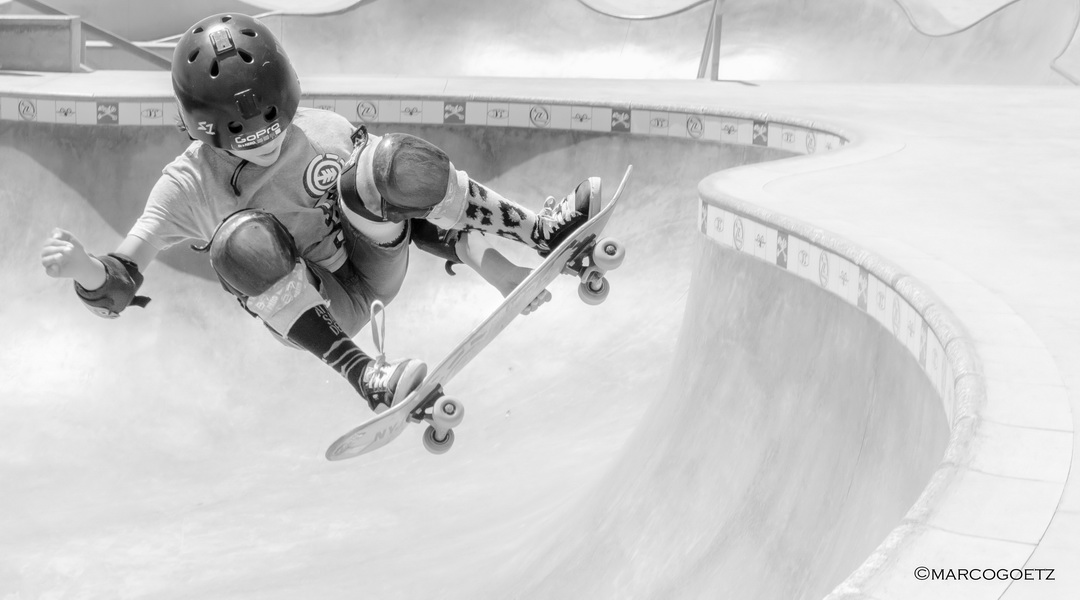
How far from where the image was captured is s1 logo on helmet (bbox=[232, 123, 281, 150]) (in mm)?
4312

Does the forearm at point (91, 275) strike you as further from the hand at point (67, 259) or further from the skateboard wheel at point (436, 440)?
the skateboard wheel at point (436, 440)

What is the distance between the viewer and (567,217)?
16.0 feet

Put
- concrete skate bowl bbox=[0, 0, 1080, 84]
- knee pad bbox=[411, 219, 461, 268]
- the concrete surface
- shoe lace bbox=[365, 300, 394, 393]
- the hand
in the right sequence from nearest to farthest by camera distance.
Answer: the concrete surface → the hand → shoe lace bbox=[365, 300, 394, 393] → knee pad bbox=[411, 219, 461, 268] → concrete skate bowl bbox=[0, 0, 1080, 84]

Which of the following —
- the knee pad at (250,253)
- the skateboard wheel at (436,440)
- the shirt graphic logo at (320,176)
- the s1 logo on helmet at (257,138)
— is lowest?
the skateboard wheel at (436,440)

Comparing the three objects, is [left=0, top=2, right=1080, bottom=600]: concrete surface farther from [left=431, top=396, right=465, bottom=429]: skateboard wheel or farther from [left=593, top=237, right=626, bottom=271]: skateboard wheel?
[left=431, top=396, right=465, bottom=429]: skateboard wheel

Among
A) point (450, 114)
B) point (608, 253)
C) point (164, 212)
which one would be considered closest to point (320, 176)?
point (164, 212)

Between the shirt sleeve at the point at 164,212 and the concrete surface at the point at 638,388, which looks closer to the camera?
the concrete surface at the point at 638,388

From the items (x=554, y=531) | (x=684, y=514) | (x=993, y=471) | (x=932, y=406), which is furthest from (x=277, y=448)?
(x=993, y=471)

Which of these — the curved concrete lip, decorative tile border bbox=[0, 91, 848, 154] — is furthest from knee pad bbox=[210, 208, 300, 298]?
decorative tile border bbox=[0, 91, 848, 154]

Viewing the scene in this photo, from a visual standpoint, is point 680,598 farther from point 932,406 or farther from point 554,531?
point 554,531

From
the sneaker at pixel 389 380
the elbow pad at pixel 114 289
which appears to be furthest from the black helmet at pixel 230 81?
the sneaker at pixel 389 380

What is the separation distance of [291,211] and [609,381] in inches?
125

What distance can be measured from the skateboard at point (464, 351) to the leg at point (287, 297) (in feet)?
0.27

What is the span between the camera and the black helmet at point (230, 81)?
13.7ft
